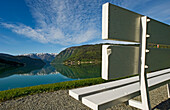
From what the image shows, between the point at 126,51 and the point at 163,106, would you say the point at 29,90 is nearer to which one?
the point at 126,51

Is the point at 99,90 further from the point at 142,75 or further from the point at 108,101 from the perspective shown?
the point at 142,75

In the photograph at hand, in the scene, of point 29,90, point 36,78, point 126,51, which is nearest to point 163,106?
point 126,51

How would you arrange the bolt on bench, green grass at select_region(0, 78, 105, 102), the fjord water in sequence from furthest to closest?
the fjord water < green grass at select_region(0, 78, 105, 102) < the bolt on bench

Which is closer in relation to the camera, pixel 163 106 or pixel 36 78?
pixel 163 106

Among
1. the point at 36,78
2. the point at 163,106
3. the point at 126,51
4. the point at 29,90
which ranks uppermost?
the point at 126,51

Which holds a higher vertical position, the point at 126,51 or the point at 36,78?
the point at 126,51

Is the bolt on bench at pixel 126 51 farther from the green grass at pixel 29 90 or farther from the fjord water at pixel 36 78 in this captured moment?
the fjord water at pixel 36 78

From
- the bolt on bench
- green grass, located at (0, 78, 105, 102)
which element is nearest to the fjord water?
green grass, located at (0, 78, 105, 102)

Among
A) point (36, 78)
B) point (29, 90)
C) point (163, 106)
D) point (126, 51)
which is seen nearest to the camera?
point (126, 51)

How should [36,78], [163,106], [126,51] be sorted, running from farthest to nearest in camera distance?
[36,78], [163,106], [126,51]

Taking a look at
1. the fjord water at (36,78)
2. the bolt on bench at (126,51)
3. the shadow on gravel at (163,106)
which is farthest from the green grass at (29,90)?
the fjord water at (36,78)

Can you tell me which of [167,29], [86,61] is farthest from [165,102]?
[86,61]

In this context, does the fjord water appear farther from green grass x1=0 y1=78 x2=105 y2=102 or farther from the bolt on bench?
the bolt on bench

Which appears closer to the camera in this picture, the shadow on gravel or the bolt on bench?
the bolt on bench
